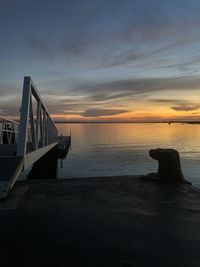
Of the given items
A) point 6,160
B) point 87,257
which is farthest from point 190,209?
point 6,160

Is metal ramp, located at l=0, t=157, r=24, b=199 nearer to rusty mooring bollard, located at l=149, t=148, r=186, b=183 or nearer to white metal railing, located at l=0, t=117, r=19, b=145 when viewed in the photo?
rusty mooring bollard, located at l=149, t=148, r=186, b=183

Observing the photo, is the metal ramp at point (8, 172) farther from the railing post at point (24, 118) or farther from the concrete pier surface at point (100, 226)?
the railing post at point (24, 118)

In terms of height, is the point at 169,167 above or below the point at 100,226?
above

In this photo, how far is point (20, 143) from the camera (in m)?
8.42

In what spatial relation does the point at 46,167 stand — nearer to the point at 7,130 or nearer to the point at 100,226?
the point at 7,130

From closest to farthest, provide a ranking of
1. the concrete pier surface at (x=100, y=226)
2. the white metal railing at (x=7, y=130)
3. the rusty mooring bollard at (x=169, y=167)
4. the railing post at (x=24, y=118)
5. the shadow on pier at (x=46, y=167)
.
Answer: the concrete pier surface at (x=100, y=226), the railing post at (x=24, y=118), the rusty mooring bollard at (x=169, y=167), the white metal railing at (x=7, y=130), the shadow on pier at (x=46, y=167)

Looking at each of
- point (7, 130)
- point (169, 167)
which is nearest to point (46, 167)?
point (7, 130)

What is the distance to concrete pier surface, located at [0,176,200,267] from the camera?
454cm

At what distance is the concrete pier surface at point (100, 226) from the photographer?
4.54m

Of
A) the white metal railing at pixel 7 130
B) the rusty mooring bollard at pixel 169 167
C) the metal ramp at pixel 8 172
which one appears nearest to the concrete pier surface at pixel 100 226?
the metal ramp at pixel 8 172

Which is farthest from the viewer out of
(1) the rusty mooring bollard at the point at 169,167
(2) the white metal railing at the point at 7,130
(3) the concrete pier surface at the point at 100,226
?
(2) the white metal railing at the point at 7,130

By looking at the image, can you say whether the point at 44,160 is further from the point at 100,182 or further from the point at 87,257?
the point at 87,257

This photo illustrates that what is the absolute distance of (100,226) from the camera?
5.77 meters

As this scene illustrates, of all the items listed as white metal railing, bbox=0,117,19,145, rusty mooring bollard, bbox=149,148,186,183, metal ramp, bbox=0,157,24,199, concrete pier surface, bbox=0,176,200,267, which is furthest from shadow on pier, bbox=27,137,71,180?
metal ramp, bbox=0,157,24,199
